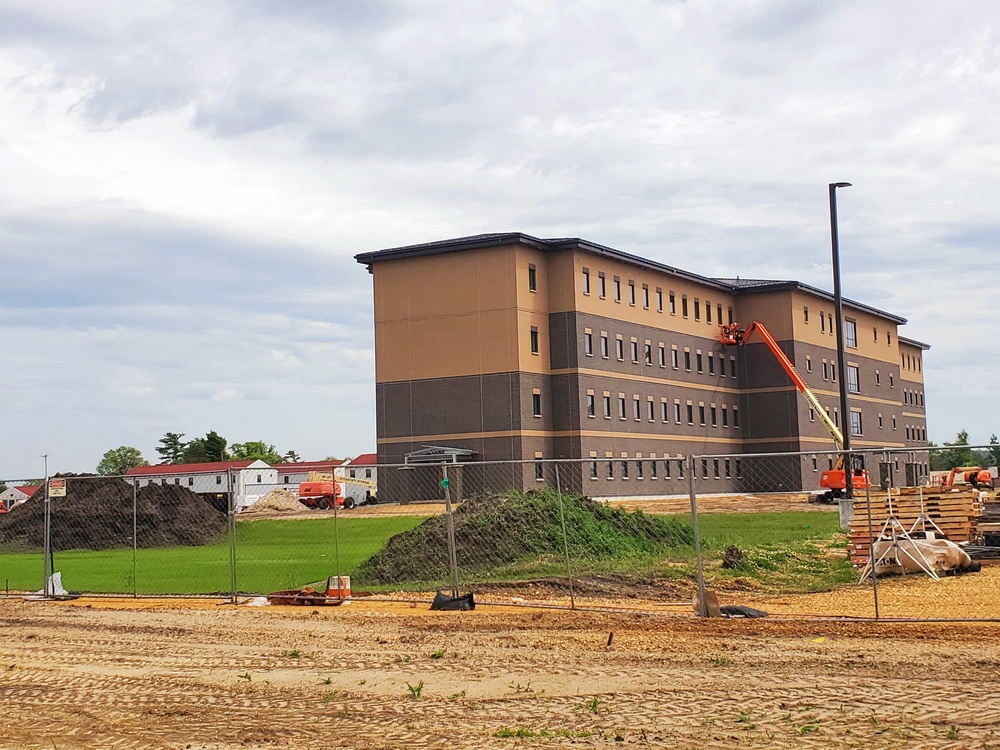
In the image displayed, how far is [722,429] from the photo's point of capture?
86.4 metres

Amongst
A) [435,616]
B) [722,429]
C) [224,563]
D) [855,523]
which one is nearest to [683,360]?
[722,429]

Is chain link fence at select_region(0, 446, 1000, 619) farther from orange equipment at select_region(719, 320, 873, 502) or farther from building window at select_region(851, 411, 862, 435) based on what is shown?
building window at select_region(851, 411, 862, 435)

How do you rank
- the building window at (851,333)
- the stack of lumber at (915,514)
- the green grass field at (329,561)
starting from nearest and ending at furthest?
the stack of lumber at (915,514) → the green grass field at (329,561) → the building window at (851,333)

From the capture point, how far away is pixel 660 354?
78500 mm

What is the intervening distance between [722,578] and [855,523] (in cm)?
313

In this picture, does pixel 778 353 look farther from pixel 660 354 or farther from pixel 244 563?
pixel 244 563

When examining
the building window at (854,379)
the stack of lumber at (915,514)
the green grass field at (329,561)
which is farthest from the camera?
the building window at (854,379)

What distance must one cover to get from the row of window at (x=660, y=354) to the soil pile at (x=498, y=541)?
44.1 metres

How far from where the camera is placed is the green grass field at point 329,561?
876 inches

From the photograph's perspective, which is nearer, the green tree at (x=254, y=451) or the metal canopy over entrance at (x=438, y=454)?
the metal canopy over entrance at (x=438, y=454)

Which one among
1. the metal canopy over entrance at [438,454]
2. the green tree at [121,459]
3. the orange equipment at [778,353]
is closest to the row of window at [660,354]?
the orange equipment at [778,353]

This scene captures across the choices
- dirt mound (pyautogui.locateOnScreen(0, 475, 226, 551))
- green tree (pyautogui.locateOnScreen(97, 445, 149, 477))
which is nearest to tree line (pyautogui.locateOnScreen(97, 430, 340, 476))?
green tree (pyautogui.locateOnScreen(97, 445, 149, 477))

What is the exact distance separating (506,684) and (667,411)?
6921cm

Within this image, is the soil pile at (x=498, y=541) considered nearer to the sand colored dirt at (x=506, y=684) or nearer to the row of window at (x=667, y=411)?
the sand colored dirt at (x=506, y=684)
